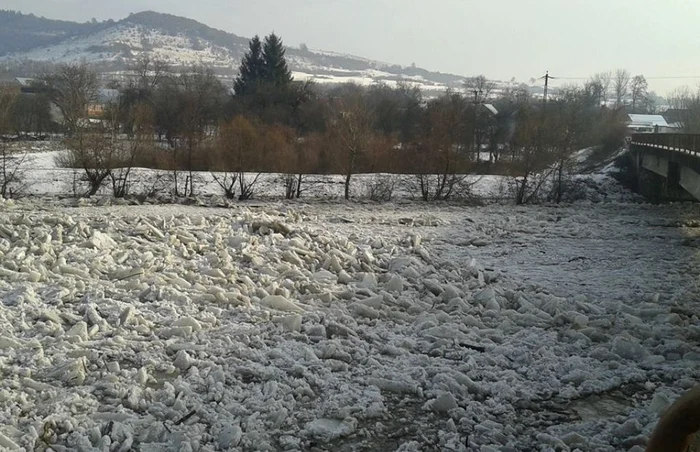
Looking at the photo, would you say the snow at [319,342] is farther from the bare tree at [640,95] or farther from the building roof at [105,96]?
the bare tree at [640,95]

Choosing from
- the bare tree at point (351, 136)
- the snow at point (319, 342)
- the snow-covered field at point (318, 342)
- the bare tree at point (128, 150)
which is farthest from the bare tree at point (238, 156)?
the snow-covered field at point (318, 342)

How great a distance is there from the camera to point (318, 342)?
24.8 feet

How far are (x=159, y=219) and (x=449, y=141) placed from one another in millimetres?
18500

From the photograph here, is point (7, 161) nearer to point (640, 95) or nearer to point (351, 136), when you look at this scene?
point (351, 136)

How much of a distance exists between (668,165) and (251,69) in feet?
131

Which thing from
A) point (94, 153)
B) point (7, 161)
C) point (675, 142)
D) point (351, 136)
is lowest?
point (7, 161)

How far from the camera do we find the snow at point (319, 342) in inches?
220

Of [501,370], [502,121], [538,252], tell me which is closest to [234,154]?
[538,252]

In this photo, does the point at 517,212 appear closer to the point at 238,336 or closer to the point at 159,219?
the point at 159,219

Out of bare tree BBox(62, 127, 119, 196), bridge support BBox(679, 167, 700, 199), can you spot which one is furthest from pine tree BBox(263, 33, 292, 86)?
bridge support BBox(679, 167, 700, 199)

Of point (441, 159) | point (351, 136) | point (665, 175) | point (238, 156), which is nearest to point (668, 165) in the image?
point (665, 175)

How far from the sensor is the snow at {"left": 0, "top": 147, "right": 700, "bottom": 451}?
5.59 metres

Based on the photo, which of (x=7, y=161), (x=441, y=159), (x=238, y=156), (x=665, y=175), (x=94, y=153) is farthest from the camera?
(x=665, y=175)

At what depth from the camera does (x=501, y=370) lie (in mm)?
6996
